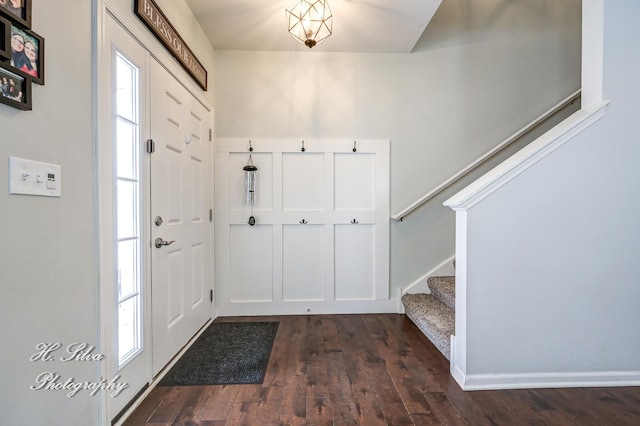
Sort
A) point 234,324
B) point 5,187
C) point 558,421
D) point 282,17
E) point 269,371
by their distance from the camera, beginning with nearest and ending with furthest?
point 5,187 < point 558,421 < point 269,371 < point 282,17 < point 234,324

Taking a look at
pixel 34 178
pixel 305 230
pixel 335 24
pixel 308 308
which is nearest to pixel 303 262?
pixel 305 230

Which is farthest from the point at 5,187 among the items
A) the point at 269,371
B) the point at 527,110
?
the point at 527,110

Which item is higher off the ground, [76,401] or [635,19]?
[635,19]

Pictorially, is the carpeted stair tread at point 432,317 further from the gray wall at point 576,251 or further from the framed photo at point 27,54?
the framed photo at point 27,54

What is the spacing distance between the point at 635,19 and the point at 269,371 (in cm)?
306

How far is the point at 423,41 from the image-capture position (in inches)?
125

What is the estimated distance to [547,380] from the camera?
193 cm

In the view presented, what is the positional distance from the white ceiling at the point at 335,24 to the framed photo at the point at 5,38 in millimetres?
1722

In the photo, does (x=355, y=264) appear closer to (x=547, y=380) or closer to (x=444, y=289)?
(x=444, y=289)

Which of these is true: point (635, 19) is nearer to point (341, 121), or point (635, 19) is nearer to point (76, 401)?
point (341, 121)

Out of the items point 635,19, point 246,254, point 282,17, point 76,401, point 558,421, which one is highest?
point 282,17

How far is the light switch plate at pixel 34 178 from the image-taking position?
3.35 feet

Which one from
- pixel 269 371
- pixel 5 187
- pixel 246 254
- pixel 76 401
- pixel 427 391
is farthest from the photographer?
pixel 246 254

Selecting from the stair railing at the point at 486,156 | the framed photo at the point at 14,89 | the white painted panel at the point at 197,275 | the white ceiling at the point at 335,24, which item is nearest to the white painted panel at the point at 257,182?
the white painted panel at the point at 197,275
